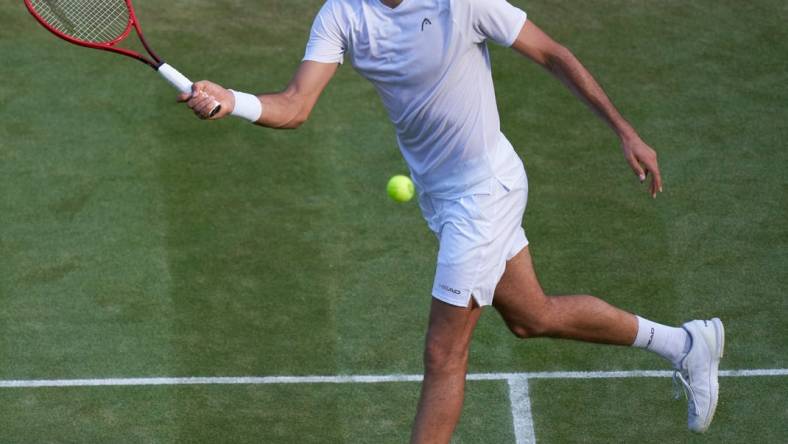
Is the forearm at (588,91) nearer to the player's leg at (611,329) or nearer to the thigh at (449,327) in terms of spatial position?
the player's leg at (611,329)

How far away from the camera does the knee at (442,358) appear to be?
661cm

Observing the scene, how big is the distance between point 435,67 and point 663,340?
5.76 feet

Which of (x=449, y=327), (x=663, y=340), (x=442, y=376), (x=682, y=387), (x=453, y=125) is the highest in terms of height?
(x=453, y=125)

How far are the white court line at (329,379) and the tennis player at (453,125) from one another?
3.43ft

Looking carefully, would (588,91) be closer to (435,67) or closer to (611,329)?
(435,67)

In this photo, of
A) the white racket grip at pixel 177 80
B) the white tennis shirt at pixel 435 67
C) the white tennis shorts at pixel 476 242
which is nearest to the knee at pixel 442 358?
the white tennis shorts at pixel 476 242

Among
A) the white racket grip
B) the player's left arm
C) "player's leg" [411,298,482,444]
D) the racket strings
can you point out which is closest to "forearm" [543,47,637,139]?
the player's left arm

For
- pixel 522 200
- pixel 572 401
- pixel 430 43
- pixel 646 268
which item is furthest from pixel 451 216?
pixel 646 268

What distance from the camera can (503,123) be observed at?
10.5 metres

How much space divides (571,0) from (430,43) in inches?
235

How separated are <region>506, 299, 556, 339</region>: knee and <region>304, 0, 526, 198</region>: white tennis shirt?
650mm

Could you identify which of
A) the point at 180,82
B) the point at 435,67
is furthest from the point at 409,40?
the point at 180,82

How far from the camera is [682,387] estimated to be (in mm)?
7426

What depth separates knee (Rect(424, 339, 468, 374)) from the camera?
6.61 meters
